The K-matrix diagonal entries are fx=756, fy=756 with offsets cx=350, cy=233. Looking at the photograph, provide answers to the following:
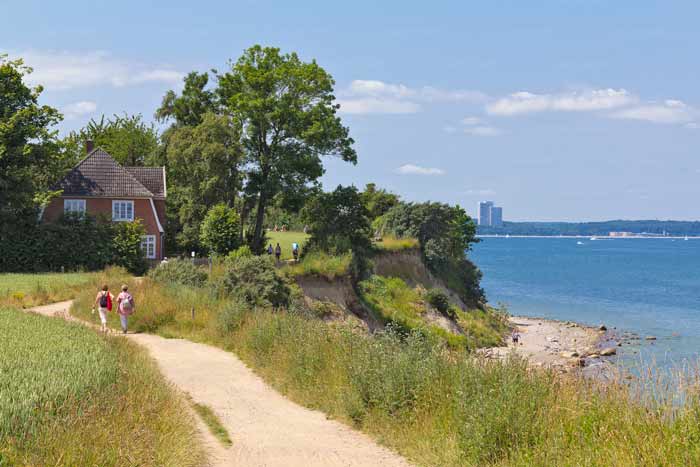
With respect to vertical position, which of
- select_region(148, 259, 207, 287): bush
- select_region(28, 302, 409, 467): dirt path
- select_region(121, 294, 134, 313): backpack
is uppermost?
select_region(148, 259, 207, 287): bush

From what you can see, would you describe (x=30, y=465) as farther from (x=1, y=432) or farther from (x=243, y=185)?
(x=243, y=185)

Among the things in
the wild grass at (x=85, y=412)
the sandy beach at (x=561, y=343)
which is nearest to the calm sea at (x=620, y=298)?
the sandy beach at (x=561, y=343)

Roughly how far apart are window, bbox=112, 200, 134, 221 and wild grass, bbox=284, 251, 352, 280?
12.3 metres

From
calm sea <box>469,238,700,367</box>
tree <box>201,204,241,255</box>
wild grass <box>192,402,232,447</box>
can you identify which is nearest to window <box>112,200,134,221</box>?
tree <box>201,204,241,255</box>

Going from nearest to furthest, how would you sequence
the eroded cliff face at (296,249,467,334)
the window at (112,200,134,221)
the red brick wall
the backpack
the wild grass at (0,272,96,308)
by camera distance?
the backpack
the wild grass at (0,272,96,308)
the eroded cliff face at (296,249,467,334)
the red brick wall
the window at (112,200,134,221)

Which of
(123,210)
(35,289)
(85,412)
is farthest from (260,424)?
(123,210)

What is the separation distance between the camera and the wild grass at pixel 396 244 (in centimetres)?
5991

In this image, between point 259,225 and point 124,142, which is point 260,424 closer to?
point 259,225

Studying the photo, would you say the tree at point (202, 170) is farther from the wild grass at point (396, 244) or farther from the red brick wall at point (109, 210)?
the wild grass at point (396, 244)

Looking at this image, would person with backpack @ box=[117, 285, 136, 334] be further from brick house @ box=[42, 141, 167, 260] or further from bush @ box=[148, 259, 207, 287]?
brick house @ box=[42, 141, 167, 260]

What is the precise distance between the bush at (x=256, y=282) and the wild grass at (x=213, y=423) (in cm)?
1554

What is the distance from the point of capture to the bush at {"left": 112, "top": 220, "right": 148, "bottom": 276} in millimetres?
47281

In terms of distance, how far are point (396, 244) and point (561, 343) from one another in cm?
1655

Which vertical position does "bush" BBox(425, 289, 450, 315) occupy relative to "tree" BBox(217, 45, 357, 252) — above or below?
below
